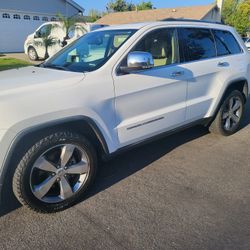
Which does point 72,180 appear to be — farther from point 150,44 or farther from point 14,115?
point 150,44

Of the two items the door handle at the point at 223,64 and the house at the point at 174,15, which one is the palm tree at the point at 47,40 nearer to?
the door handle at the point at 223,64

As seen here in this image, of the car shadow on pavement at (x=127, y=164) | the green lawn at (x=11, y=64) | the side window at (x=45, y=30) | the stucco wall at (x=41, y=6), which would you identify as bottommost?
the green lawn at (x=11, y=64)

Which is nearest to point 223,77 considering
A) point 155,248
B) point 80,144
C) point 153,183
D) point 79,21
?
point 153,183

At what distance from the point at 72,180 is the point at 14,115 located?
1062 millimetres

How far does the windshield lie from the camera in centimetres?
361

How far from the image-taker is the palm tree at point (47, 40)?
1627cm

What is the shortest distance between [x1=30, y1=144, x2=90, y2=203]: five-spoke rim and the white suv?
1 centimetres

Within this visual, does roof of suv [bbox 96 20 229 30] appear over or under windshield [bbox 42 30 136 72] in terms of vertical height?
over

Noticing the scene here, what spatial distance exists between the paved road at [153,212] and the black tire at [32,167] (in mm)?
108

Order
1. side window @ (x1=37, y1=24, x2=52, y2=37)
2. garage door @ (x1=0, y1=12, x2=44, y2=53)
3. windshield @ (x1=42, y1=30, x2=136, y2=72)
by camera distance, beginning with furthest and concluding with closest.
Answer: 1. garage door @ (x1=0, y1=12, x2=44, y2=53)
2. side window @ (x1=37, y1=24, x2=52, y2=37)
3. windshield @ (x1=42, y1=30, x2=136, y2=72)

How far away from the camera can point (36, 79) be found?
3201 millimetres

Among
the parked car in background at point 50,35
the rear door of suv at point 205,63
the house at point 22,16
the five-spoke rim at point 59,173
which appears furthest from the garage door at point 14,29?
the five-spoke rim at point 59,173

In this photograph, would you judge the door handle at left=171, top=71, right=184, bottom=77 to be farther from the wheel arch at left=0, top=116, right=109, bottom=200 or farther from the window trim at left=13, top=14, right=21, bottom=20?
the window trim at left=13, top=14, right=21, bottom=20

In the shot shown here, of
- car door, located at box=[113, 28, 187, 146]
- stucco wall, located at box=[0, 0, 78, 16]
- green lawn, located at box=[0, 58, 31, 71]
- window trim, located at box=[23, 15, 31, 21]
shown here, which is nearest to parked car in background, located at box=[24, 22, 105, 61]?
green lawn, located at box=[0, 58, 31, 71]
